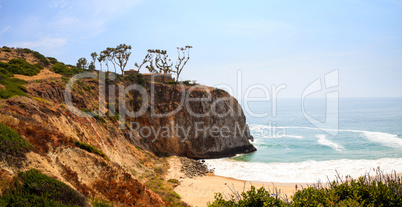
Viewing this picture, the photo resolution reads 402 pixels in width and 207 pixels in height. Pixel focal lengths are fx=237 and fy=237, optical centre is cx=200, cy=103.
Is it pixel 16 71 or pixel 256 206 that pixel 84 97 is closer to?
pixel 16 71

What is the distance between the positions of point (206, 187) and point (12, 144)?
2005 centimetres

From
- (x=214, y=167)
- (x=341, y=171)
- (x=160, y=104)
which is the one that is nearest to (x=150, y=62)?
(x=160, y=104)

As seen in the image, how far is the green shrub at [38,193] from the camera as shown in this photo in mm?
7520

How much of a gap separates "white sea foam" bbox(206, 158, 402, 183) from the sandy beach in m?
2.36

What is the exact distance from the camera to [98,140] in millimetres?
23781

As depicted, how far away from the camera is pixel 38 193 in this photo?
27.1ft

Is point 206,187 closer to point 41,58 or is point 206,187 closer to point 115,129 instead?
point 115,129

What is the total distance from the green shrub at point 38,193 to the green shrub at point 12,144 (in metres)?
1.21

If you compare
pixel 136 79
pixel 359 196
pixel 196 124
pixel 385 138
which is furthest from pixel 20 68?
pixel 385 138

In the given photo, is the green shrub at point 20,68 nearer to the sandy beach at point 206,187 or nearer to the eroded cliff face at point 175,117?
the eroded cliff face at point 175,117

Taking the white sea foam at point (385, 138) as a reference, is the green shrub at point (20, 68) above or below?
above

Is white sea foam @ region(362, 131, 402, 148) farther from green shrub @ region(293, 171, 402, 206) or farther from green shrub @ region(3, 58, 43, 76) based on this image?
green shrub @ region(3, 58, 43, 76)

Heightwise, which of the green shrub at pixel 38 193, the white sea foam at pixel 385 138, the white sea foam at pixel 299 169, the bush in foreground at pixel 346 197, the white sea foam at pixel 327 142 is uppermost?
the green shrub at pixel 38 193

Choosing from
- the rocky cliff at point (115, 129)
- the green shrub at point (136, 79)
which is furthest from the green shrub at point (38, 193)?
the green shrub at point (136, 79)
